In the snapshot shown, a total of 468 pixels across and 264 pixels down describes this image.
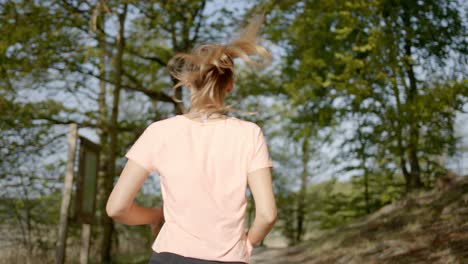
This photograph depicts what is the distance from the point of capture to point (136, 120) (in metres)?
18.9

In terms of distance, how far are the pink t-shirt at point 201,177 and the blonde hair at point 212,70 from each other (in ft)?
0.25

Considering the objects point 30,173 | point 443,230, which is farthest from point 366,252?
point 30,173

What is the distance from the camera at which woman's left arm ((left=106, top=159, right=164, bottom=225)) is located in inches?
81.8

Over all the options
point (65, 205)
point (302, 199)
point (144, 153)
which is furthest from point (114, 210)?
A: point (302, 199)

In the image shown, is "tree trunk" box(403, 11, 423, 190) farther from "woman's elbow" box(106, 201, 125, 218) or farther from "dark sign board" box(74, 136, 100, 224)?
"woman's elbow" box(106, 201, 125, 218)

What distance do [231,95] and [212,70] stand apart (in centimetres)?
1708

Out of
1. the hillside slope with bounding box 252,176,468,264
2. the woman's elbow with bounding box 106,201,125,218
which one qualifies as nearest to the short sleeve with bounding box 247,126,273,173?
the woman's elbow with bounding box 106,201,125,218

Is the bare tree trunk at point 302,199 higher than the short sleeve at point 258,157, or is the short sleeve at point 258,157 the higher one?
the short sleeve at point 258,157

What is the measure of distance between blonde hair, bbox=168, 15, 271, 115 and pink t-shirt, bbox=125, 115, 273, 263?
75 mm

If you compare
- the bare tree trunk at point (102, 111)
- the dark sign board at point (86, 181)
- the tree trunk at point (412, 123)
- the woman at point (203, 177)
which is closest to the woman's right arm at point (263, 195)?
the woman at point (203, 177)

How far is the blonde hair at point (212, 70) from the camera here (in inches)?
84.2

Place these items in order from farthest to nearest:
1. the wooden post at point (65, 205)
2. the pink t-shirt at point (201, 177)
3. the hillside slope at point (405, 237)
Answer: the hillside slope at point (405, 237) < the wooden post at point (65, 205) < the pink t-shirt at point (201, 177)

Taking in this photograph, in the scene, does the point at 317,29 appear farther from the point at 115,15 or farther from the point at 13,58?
the point at 13,58

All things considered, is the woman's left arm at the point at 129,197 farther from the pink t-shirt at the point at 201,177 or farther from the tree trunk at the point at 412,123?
the tree trunk at the point at 412,123
